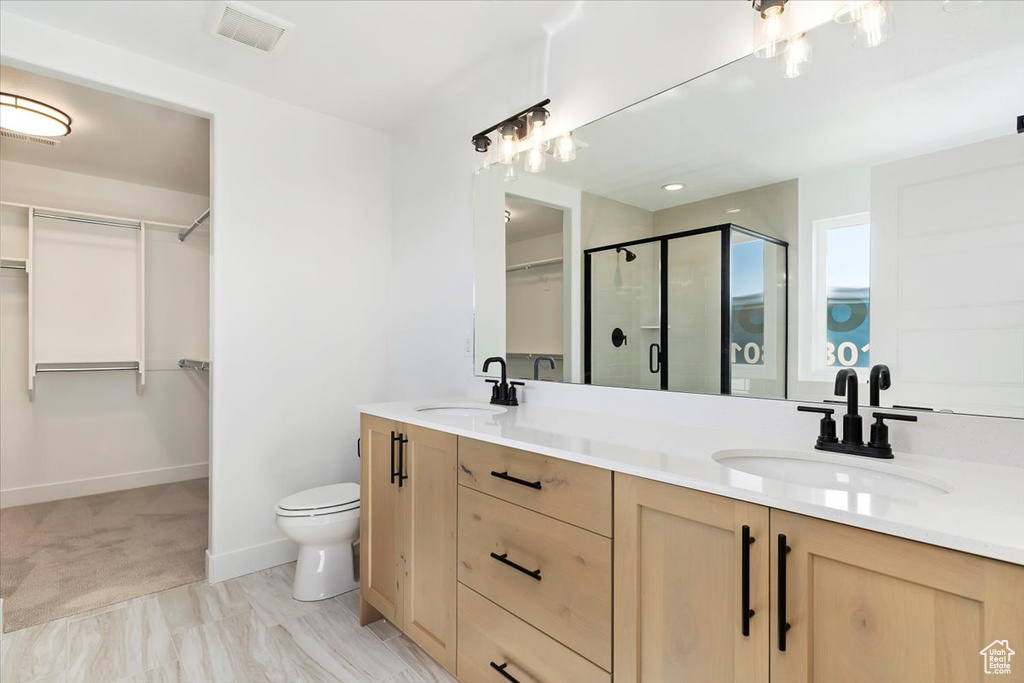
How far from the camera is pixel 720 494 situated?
3.07ft

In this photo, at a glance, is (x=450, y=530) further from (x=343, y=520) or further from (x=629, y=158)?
(x=629, y=158)

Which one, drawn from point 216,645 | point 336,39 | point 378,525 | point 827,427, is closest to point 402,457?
point 378,525

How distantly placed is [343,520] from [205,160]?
287 centimetres

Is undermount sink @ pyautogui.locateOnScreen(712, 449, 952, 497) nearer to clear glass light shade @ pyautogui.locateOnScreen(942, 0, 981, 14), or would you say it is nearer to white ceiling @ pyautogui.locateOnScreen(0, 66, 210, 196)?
clear glass light shade @ pyautogui.locateOnScreen(942, 0, 981, 14)

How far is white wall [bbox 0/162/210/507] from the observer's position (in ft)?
12.0

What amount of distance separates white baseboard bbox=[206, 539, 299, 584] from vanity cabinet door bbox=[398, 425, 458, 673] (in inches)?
47.4

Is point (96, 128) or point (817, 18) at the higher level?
point (96, 128)

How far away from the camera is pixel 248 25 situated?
2.09 metres

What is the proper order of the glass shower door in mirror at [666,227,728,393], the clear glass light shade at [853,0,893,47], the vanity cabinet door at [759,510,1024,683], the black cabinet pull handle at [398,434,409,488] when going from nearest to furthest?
the vanity cabinet door at [759,510,1024,683] < the clear glass light shade at [853,0,893,47] < the glass shower door in mirror at [666,227,728,393] < the black cabinet pull handle at [398,434,409,488]

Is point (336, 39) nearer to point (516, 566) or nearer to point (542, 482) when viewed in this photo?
point (542, 482)

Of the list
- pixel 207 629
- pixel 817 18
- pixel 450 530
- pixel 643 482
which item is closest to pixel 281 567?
pixel 207 629

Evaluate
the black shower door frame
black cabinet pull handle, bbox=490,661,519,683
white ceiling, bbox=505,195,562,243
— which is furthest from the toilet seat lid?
white ceiling, bbox=505,195,562,243

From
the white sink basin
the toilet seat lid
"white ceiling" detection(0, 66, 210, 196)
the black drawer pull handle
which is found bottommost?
the toilet seat lid

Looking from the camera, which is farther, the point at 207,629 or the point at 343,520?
the point at 343,520
